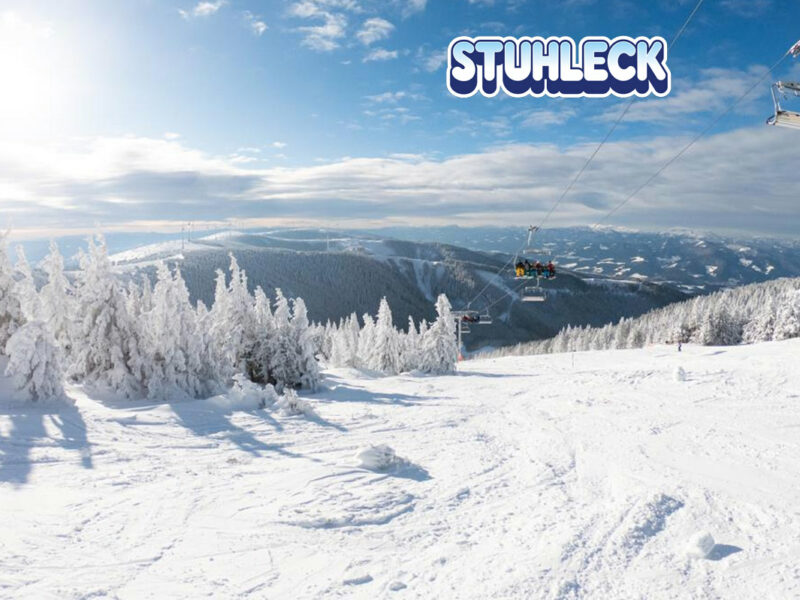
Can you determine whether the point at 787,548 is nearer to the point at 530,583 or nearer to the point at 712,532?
the point at 712,532

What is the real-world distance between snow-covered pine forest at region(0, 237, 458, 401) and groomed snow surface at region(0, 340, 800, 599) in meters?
2.88

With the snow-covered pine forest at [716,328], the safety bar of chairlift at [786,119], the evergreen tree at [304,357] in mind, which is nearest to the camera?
the safety bar of chairlift at [786,119]

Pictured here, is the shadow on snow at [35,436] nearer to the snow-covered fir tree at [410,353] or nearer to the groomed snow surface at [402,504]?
the groomed snow surface at [402,504]

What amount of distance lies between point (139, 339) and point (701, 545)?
25.4m

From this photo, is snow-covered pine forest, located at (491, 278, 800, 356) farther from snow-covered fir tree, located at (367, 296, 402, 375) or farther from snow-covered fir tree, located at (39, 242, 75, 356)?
snow-covered fir tree, located at (39, 242, 75, 356)

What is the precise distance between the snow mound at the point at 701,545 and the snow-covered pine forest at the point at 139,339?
809 inches

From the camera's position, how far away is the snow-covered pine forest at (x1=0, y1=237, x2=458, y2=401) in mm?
19828

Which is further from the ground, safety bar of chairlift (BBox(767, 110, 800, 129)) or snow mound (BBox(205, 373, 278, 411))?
safety bar of chairlift (BBox(767, 110, 800, 129))

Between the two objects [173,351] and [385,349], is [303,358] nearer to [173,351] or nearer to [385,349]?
[173,351]

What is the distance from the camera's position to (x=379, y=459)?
1357 cm

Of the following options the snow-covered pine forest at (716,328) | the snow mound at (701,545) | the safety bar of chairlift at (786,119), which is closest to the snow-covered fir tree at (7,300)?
the snow mound at (701,545)

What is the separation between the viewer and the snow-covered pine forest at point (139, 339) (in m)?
19.8

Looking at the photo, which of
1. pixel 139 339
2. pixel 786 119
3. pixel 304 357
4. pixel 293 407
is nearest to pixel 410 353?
pixel 304 357

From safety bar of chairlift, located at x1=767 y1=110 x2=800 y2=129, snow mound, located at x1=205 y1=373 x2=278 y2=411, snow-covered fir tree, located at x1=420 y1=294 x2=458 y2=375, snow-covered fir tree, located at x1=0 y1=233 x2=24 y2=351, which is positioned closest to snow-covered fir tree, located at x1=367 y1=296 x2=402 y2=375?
snow-covered fir tree, located at x1=420 y1=294 x2=458 y2=375
